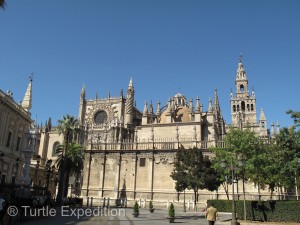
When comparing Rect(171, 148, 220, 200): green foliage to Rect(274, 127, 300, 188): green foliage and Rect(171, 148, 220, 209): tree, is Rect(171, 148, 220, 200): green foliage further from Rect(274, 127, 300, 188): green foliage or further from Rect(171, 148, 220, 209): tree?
Rect(274, 127, 300, 188): green foliage

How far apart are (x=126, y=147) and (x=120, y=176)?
3.71m

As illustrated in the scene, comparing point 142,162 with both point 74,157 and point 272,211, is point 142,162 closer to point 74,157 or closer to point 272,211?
point 74,157

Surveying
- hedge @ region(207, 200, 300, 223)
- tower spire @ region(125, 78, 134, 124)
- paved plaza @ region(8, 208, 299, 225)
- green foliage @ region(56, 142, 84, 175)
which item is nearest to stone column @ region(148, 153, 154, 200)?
green foliage @ region(56, 142, 84, 175)

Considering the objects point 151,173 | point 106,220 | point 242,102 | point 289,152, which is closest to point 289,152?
point 289,152

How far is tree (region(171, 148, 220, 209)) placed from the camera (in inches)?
1024

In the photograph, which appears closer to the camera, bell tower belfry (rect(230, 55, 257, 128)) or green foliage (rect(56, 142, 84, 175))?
green foliage (rect(56, 142, 84, 175))

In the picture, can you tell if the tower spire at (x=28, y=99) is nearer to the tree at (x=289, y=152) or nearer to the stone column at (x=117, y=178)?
the stone column at (x=117, y=178)

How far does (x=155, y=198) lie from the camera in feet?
115

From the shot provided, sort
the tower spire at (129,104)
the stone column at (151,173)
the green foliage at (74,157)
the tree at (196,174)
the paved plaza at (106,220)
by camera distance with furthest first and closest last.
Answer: the tower spire at (129,104), the green foliage at (74,157), the stone column at (151,173), the tree at (196,174), the paved plaza at (106,220)

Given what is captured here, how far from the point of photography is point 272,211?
1988 centimetres

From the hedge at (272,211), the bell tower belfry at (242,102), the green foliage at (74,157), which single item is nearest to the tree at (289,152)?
the hedge at (272,211)

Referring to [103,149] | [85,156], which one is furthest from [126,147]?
[85,156]

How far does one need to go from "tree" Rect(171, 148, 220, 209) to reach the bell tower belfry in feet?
174

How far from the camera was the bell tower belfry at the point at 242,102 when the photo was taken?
7969cm
